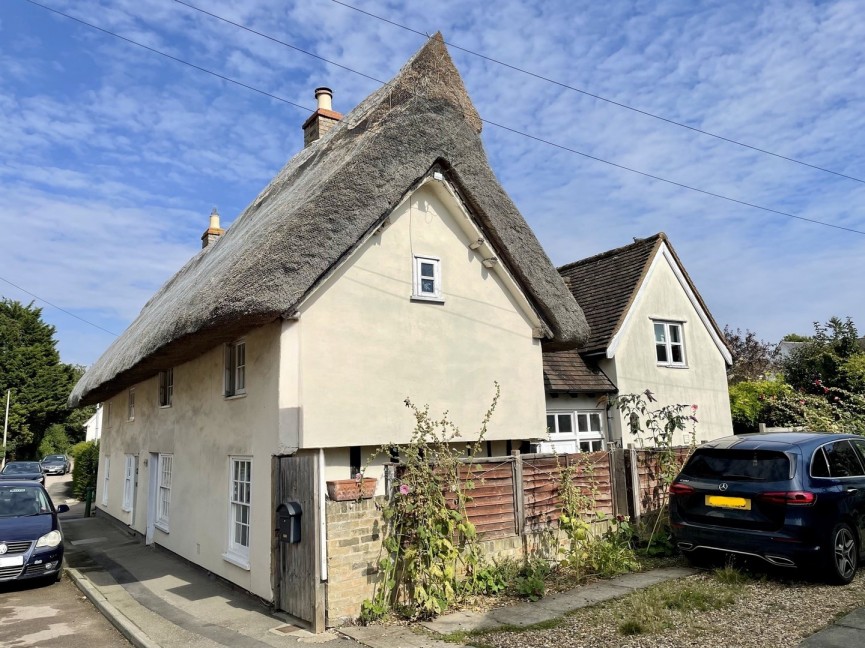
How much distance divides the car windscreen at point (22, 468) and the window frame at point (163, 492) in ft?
73.6

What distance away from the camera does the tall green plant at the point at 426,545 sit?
6.78m

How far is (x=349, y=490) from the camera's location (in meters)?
6.72

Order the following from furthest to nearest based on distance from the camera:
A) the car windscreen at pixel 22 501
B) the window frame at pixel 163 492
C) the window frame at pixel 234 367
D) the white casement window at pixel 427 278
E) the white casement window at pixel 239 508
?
1. the window frame at pixel 163 492
2. the car windscreen at pixel 22 501
3. the window frame at pixel 234 367
4. the white casement window at pixel 427 278
5. the white casement window at pixel 239 508

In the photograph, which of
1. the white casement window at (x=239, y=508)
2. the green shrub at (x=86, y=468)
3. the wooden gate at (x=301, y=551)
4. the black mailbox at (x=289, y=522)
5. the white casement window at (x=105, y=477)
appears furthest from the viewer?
the green shrub at (x=86, y=468)

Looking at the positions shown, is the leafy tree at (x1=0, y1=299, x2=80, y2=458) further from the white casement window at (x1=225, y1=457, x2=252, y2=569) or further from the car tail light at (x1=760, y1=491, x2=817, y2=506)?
the car tail light at (x1=760, y1=491, x2=817, y2=506)

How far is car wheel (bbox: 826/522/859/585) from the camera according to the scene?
6.83 meters

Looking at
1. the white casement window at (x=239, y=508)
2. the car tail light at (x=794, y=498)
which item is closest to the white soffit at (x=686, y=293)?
the car tail light at (x=794, y=498)

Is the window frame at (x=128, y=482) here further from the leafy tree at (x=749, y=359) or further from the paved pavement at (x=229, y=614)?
the leafy tree at (x=749, y=359)

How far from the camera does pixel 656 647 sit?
5.38 meters

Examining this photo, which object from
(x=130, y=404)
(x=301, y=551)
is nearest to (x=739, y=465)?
(x=301, y=551)

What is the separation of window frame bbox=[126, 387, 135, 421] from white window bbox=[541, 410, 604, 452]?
34.7ft

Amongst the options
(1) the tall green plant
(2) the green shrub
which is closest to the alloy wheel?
(1) the tall green plant

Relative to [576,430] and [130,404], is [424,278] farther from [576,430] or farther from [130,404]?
[130,404]

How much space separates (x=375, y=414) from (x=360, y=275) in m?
1.91
